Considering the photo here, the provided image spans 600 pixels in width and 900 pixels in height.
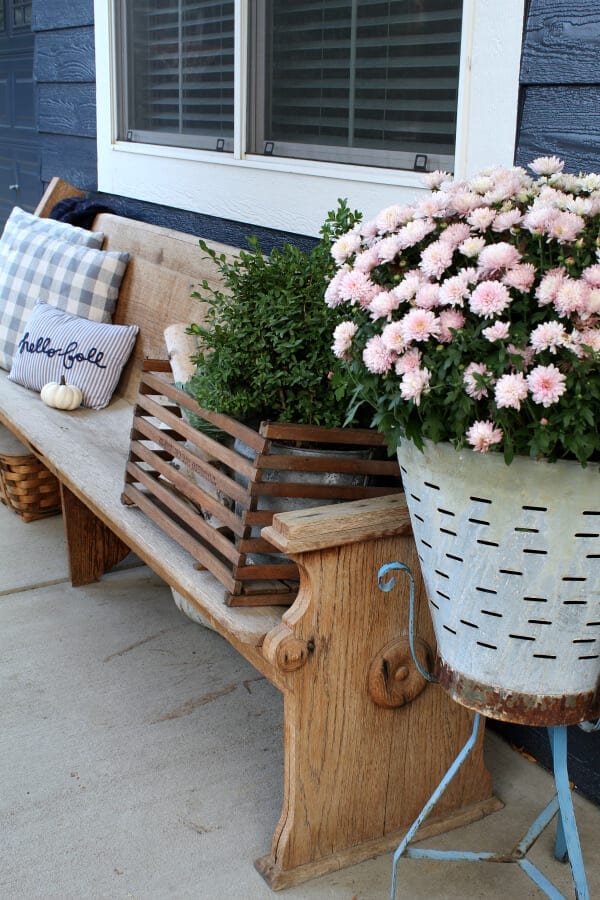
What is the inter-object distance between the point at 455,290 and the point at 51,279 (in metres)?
2.24

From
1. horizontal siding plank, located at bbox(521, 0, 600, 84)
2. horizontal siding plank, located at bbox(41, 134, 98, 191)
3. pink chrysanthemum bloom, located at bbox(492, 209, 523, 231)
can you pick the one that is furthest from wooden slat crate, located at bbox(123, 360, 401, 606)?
horizontal siding plank, located at bbox(41, 134, 98, 191)

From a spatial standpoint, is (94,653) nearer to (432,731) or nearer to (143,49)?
(432,731)

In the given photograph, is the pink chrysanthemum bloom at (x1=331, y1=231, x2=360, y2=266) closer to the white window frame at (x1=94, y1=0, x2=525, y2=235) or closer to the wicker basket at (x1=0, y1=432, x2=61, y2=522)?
the white window frame at (x1=94, y1=0, x2=525, y2=235)

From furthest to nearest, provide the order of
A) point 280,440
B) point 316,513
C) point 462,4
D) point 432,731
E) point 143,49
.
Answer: point 143,49, point 462,4, point 432,731, point 280,440, point 316,513

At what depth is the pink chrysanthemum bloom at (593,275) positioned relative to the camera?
1.18m

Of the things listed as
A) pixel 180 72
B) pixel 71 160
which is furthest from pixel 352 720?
pixel 71 160

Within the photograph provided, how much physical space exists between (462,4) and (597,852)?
166cm

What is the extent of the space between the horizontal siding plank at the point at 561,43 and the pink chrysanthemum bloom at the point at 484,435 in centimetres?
A: 86

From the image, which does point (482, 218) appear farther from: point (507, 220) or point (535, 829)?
point (535, 829)

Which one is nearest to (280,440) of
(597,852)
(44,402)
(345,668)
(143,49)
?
(345,668)

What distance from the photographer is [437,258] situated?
4.12ft

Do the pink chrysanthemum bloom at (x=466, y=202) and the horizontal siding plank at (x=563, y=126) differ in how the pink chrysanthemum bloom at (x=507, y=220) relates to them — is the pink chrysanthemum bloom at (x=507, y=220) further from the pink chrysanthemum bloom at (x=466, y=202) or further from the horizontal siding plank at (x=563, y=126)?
the horizontal siding plank at (x=563, y=126)

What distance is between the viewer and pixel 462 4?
2.05m

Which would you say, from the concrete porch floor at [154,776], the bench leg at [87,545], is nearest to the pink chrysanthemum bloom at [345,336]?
the concrete porch floor at [154,776]
